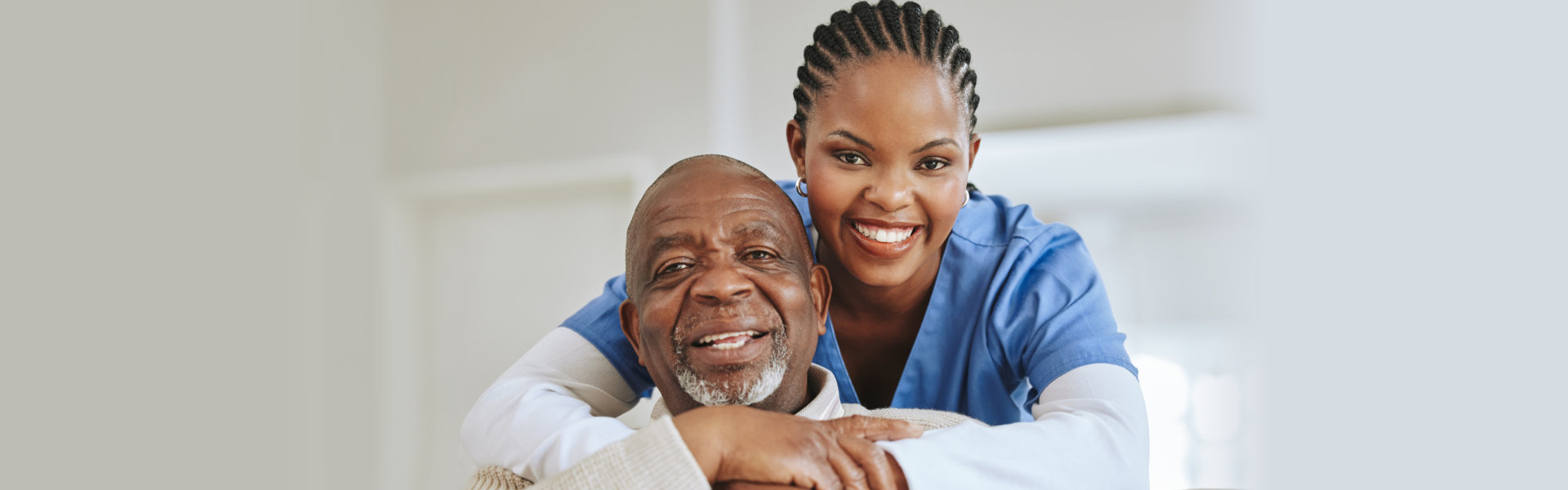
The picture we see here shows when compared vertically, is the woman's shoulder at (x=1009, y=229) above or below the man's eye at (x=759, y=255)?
below

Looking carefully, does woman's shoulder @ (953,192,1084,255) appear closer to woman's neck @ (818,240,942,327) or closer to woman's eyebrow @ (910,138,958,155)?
woman's neck @ (818,240,942,327)

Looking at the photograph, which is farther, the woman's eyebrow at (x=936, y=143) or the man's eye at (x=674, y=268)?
the woman's eyebrow at (x=936, y=143)

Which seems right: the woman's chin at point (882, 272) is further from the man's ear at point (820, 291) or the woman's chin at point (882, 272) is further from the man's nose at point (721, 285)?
the man's nose at point (721, 285)

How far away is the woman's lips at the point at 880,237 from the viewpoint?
1416 mm

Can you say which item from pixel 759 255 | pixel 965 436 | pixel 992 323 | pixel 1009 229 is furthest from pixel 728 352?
pixel 1009 229

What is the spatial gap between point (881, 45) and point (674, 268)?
382 mm

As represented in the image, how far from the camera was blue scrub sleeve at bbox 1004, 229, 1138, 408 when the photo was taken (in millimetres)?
1382

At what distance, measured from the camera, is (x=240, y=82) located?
3352 millimetres

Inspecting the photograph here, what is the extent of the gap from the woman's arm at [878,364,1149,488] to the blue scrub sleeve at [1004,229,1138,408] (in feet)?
0.21

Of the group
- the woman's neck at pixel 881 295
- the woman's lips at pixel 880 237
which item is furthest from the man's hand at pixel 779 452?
the woman's neck at pixel 881 295

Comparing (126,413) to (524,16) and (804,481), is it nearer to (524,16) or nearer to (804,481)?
(524,16)

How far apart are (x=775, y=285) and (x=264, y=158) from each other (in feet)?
8.57

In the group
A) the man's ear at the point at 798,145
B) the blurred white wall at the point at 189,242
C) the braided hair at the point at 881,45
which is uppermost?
the braided hair at the point at 881,45

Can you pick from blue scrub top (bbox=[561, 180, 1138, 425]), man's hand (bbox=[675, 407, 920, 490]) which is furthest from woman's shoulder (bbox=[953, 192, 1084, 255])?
man's hand (bbox=[675, 407, 920, 490])
